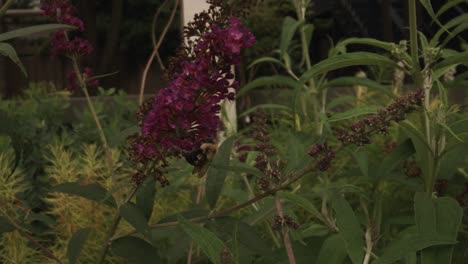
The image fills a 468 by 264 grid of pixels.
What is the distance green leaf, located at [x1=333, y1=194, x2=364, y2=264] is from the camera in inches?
53.9

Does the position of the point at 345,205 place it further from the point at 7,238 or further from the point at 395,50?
the point at 7,238

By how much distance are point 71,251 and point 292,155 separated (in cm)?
54

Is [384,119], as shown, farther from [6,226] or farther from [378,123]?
[6,226]

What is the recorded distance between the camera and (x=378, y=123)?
1.20 m

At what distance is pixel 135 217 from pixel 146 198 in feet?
0.45

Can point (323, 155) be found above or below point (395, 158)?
above

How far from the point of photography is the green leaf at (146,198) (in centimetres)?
165

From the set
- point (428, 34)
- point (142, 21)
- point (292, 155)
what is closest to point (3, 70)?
point (142, 21)

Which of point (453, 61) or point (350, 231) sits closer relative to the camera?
point (350, 231)

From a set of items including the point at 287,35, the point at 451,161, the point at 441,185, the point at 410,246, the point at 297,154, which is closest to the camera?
the point at 410,246

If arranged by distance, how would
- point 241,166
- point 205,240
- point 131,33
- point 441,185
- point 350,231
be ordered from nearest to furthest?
point 205,240 → point 350,231 → point 241,166 → point 441,185 → point 131,33

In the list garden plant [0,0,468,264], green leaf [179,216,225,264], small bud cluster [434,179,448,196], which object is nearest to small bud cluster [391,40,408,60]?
garden plant [0,0,468,264]

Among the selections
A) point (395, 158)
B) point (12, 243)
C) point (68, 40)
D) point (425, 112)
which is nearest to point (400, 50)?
point (425, 112)

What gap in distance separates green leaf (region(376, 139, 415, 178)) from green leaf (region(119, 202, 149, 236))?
2.02 feet
